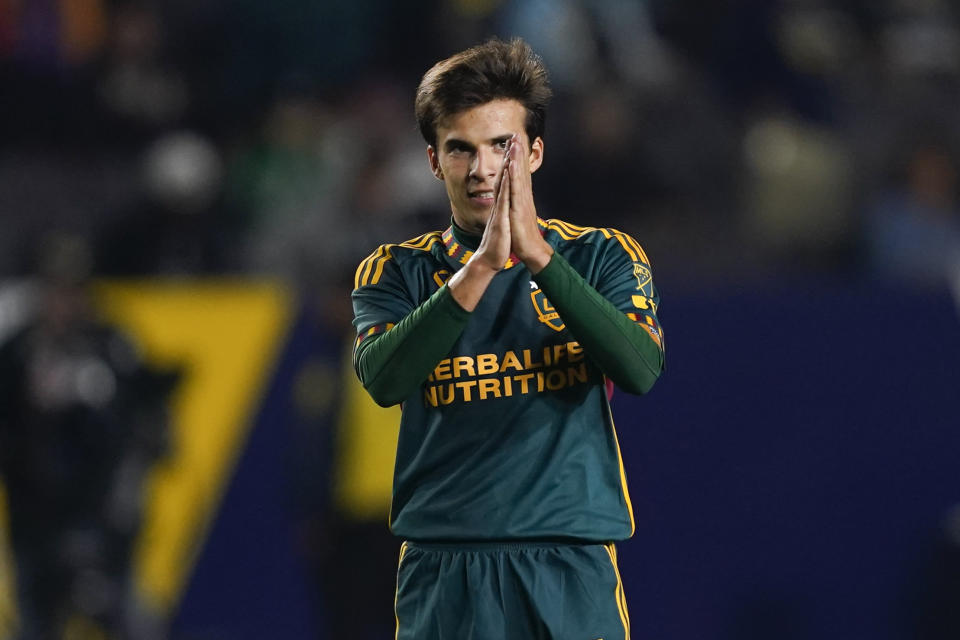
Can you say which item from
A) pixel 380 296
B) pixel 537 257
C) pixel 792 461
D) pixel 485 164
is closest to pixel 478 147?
pixel 485 164

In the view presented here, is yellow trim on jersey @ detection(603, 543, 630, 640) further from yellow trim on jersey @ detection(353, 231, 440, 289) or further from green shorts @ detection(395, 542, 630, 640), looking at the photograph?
yellow trim on jersey @ detection(353, 231, 440, 289)

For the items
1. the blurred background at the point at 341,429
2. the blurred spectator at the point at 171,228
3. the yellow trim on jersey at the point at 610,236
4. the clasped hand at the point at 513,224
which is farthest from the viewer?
the blurred spectator at the point at 171,228

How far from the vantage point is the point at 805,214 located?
876 centimetres

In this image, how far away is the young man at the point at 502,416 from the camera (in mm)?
3191

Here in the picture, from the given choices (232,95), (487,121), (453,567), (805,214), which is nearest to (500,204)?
(487,121)

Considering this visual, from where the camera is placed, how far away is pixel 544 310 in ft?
10.9

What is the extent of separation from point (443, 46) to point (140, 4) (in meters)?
2.13

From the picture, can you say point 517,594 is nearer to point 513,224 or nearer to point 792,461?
point 513,224

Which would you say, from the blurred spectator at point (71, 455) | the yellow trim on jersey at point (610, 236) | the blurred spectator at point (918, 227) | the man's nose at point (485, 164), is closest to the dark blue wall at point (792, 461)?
the blurred spectator at point (918, 227)

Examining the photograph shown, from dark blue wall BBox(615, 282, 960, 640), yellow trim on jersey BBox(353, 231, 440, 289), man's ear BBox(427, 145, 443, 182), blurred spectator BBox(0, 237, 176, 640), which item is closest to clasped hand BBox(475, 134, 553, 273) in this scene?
man's ear BBox(427, 145, 443, 182)

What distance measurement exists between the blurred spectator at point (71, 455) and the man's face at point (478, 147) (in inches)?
185

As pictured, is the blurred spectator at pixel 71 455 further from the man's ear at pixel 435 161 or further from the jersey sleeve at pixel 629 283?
the jersey sleeve at pixel 629 283

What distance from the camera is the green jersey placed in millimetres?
3240

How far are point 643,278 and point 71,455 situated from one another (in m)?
5.04
